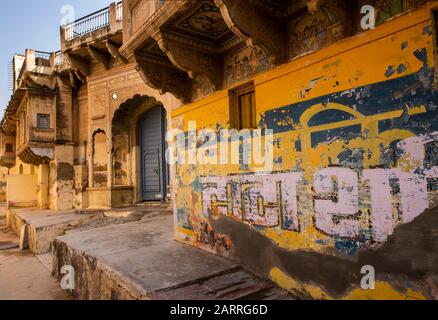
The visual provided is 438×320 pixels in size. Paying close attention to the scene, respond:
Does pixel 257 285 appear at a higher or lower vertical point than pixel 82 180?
lower

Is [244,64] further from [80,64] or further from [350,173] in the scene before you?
[80,64]

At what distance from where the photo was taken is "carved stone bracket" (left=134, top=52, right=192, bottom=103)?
4.63 m

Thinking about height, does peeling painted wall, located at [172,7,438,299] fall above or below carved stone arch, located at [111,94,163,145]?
below

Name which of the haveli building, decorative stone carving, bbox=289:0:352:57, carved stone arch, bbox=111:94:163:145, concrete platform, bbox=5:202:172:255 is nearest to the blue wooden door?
carved stone arch, bbox=111:94:163:145

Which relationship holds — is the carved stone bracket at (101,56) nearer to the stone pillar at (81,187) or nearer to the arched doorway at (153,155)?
the arched doorway at (153,155)

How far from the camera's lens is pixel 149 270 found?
12.3ft

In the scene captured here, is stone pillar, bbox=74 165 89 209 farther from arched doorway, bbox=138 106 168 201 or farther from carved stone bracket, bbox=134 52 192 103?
carved stone bracket, bbox=134 52 192 103

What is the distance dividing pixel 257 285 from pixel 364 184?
1709 mm

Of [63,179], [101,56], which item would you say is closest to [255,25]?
[101,56]

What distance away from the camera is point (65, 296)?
5.52m

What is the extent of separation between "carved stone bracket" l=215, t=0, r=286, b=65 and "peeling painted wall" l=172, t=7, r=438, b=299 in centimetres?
29

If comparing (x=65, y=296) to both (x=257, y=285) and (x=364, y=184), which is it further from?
(x=364, y=184)

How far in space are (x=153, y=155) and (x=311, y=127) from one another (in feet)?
29.4
